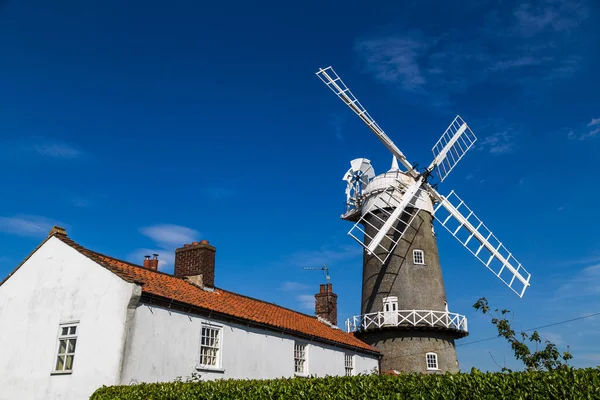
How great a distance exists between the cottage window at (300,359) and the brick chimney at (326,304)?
9.01 m

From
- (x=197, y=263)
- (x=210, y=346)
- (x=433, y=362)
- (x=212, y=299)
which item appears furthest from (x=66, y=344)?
(x=433, y=362)

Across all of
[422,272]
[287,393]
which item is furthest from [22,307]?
[422,272]

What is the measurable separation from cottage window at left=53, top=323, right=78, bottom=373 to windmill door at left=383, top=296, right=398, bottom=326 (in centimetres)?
1932

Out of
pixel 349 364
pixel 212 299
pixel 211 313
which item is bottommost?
pixel 349 364

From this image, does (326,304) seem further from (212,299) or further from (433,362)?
(212,299)

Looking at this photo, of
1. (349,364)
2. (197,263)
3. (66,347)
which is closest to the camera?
(66,347)

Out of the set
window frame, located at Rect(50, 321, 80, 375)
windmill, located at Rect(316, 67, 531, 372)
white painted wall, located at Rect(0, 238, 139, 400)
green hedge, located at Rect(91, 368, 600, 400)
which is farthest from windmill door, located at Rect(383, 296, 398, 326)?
window frame, located at Rect(50, 321, 80, 375)

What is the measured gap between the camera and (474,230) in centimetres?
3619

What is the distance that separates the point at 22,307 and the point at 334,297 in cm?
1978

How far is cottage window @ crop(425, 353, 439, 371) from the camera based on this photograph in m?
30.8

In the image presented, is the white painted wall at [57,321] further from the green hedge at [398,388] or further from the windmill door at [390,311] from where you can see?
the windmill door at [390,311]

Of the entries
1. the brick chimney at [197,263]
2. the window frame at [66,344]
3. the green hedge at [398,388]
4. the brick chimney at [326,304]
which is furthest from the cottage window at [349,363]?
the window frame at [66,344]

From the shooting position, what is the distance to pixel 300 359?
24.4 meters

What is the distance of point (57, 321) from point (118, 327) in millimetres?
3433
